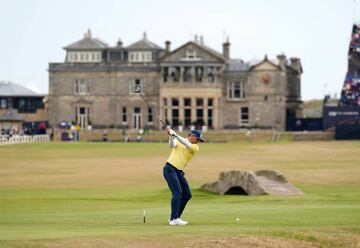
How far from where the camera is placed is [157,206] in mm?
31422

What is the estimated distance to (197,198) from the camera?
117ft

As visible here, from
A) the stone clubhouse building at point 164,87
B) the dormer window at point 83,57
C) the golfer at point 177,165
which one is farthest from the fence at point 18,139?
the golfer at point 177,165

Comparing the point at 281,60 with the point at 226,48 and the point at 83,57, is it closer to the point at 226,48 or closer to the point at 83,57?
the point at 226,48

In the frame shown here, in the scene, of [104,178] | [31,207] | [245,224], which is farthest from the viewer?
[104,178]

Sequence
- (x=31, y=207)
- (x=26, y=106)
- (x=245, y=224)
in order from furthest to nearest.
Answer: (x=26, y=106) < (x=31, y=207) < (x=245, y=224)

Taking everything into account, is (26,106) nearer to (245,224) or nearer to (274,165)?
(274,165)

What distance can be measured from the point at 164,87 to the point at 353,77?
2180cm

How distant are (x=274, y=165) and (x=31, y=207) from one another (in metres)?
30.2

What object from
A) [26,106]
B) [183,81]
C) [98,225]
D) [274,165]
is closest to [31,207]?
[98,225]

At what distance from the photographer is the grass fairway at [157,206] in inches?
763

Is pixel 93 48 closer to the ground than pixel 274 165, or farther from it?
farther from it

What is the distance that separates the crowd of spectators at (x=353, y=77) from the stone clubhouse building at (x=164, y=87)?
777 cm

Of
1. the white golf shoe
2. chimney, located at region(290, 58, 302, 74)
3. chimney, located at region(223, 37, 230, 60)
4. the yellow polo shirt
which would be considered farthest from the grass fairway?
chimney, located at region(290, 58, 302, 74)

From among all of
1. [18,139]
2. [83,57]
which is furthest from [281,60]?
[18,139]
